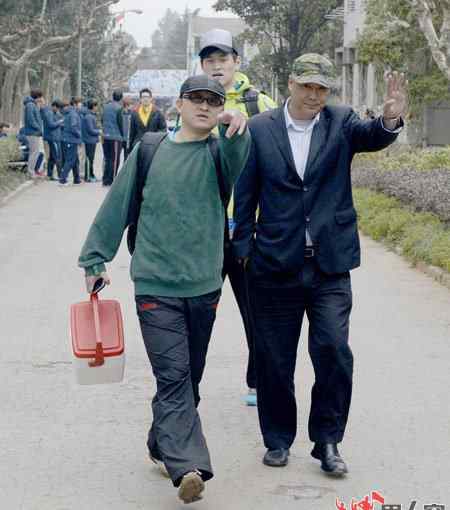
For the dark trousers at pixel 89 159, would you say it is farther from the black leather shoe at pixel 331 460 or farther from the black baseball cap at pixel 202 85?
the black baseball cap at pixel 202 85

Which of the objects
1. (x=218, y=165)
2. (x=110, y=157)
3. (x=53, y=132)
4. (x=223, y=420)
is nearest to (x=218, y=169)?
(x=218, y=165)

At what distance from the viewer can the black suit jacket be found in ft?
18.4

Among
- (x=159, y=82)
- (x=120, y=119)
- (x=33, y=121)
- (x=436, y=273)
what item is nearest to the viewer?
(x=436, y=273)

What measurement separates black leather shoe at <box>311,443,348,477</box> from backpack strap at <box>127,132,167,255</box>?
130 centimetres

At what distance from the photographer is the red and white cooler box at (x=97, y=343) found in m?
5.29

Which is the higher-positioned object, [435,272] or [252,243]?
[252,243]

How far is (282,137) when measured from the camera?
5.65 metres

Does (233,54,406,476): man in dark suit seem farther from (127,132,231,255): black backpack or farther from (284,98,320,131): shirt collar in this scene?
(127,132,231,255): black backpack

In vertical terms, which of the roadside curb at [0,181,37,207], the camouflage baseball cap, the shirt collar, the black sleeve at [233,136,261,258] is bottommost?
the roadside curb at [0,181,37,207]

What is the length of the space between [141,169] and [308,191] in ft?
2.57

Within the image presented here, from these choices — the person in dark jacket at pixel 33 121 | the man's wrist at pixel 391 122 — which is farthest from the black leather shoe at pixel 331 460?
the person in dark jacket at pixel 33 121

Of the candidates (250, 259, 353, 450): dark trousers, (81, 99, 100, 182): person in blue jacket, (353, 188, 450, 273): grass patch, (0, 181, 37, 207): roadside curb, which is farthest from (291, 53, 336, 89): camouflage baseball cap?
(81, 99, 100, 182): person in blue jacket

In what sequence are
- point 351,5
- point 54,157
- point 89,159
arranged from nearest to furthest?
point 54,157 < point 89,159 < point 351,5

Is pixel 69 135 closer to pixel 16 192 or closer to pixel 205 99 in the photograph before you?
pixel 16 192
